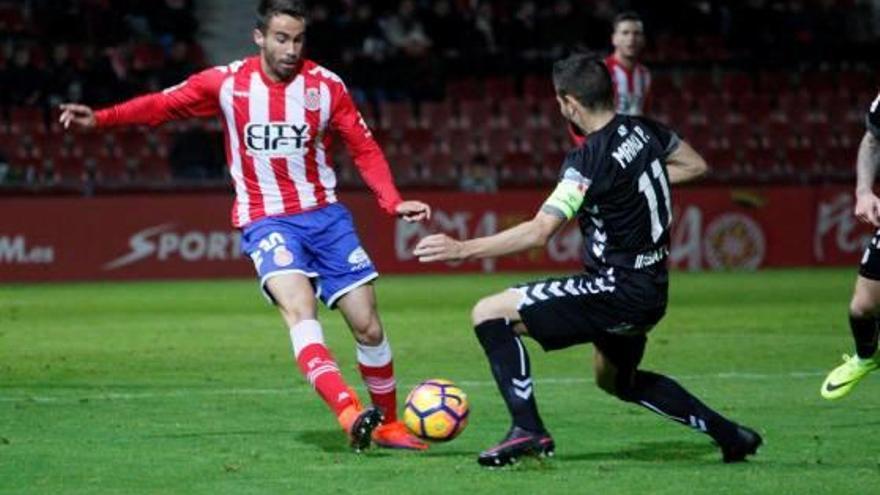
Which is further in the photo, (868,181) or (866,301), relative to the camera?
(866,301)

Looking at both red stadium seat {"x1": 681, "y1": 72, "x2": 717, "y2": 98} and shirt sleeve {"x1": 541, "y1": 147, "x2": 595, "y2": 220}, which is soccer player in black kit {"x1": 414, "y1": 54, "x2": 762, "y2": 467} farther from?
red stadium seat {"x1": 681, "y1": 72, "x2": 717, "y2": 98}

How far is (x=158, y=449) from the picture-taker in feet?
27.7

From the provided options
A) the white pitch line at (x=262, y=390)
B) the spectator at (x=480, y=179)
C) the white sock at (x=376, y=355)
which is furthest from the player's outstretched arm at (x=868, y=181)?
the spectator at (x=480, y=179)

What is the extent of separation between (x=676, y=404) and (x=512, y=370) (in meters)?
0.87

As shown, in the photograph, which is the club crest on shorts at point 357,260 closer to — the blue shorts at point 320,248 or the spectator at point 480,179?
the blue shorts at point 320,248

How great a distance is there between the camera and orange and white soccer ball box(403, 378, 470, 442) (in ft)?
26.1

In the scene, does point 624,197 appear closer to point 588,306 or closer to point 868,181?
point 588,306

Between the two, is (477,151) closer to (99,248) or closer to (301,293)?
(99,248)

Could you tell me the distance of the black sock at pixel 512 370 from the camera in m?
7.64

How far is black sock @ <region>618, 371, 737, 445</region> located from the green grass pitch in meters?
0.17

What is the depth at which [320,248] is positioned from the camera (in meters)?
8.89

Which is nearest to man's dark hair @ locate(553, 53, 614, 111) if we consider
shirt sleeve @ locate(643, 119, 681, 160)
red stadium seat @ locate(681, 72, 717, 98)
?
shirt sleeve @ locate(643, 119, 681, 160)

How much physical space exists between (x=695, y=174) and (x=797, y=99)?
19163mm

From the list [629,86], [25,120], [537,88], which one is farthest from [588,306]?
[537,88]
